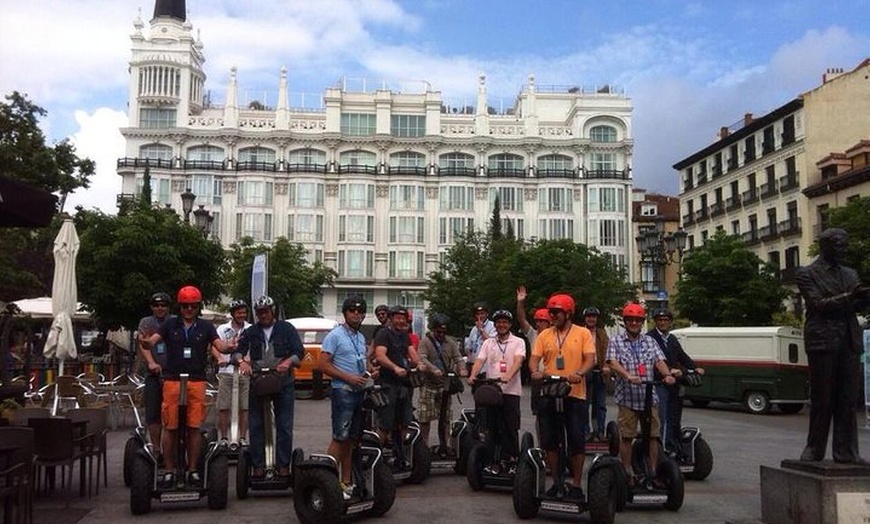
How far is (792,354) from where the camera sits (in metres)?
23.3

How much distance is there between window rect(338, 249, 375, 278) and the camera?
70250 millimetres

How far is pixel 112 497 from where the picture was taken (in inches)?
337

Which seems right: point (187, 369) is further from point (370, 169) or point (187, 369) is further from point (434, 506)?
point (370, 169)

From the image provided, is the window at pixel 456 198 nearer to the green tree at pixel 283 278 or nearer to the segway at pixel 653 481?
the green tree at pixel 283 278

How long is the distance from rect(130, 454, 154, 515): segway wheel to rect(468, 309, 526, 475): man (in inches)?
134

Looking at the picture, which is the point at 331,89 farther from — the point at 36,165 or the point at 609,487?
the point at 609,487

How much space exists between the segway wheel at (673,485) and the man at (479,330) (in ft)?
10.4

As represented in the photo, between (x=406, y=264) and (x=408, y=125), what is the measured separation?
41.6 ft

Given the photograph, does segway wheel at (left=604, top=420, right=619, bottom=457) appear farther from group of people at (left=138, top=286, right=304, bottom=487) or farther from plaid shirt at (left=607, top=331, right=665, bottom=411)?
group of people at (left=138, top=286, right=304, bottom=487)

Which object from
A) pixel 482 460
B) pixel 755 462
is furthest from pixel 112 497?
pixel 755 462

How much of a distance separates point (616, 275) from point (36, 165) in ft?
82.0

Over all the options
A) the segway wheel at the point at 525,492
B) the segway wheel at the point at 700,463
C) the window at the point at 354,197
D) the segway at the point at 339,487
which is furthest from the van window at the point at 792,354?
the window at the point at 354,197

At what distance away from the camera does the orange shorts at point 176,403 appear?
796 centimetres

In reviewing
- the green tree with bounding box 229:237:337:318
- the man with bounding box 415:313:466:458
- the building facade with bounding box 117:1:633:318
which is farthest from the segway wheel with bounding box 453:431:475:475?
the building facade with bounding box 117:1:633:318
